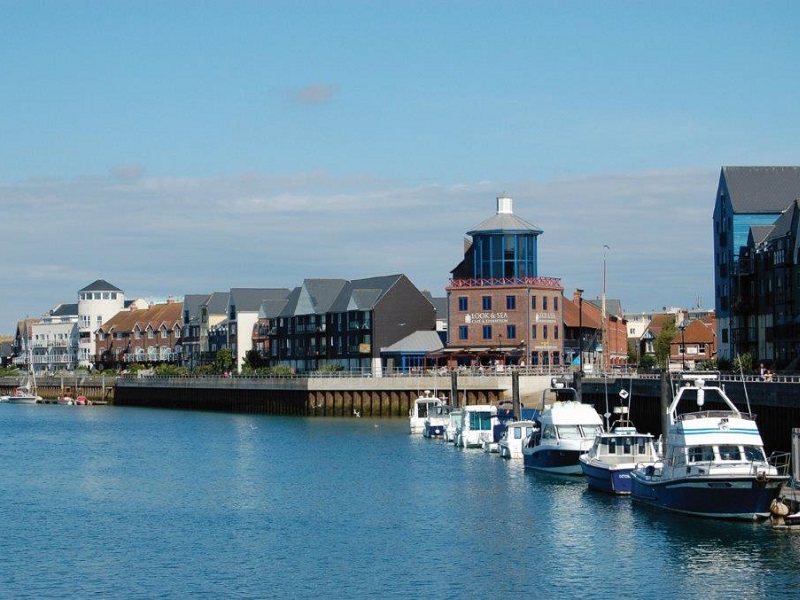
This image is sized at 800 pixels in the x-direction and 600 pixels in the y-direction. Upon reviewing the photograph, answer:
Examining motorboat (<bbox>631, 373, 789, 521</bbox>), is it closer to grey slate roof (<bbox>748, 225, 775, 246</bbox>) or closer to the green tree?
grey slate roof (<bbox>748, 225, 775, 246</bbox>)

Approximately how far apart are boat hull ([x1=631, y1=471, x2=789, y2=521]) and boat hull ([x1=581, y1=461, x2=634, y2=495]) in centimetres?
685

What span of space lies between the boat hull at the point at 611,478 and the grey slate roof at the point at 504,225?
80.1 meters

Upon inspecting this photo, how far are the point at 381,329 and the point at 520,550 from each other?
369 ft

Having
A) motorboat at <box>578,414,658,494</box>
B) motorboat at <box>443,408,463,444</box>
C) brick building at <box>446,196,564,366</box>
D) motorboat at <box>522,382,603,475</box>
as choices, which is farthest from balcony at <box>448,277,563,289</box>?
motorboat at <box>578,414,658,494</box>

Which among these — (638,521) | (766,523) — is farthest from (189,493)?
(766,523)

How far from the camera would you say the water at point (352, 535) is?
1770 inches

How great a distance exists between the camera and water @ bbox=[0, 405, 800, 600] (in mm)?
44969

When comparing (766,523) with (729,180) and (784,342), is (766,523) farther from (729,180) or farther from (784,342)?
(729,180)

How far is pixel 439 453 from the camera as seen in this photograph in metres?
90.6

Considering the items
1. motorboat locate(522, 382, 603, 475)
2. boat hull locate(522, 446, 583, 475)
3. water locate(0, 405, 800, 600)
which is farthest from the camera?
motorboat locate(522, 382, 603, 475)

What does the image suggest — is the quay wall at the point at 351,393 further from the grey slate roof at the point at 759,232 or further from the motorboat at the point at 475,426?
the grey slate roof at the point at 759,232

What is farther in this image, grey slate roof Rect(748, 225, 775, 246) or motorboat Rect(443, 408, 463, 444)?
grey slate roof Rect(748, 225, 775, 246)

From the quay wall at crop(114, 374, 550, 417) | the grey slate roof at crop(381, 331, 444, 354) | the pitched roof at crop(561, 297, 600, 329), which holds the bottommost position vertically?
the quay wall at crop(114, 374, 550, 417)

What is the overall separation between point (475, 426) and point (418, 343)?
62628 mm
